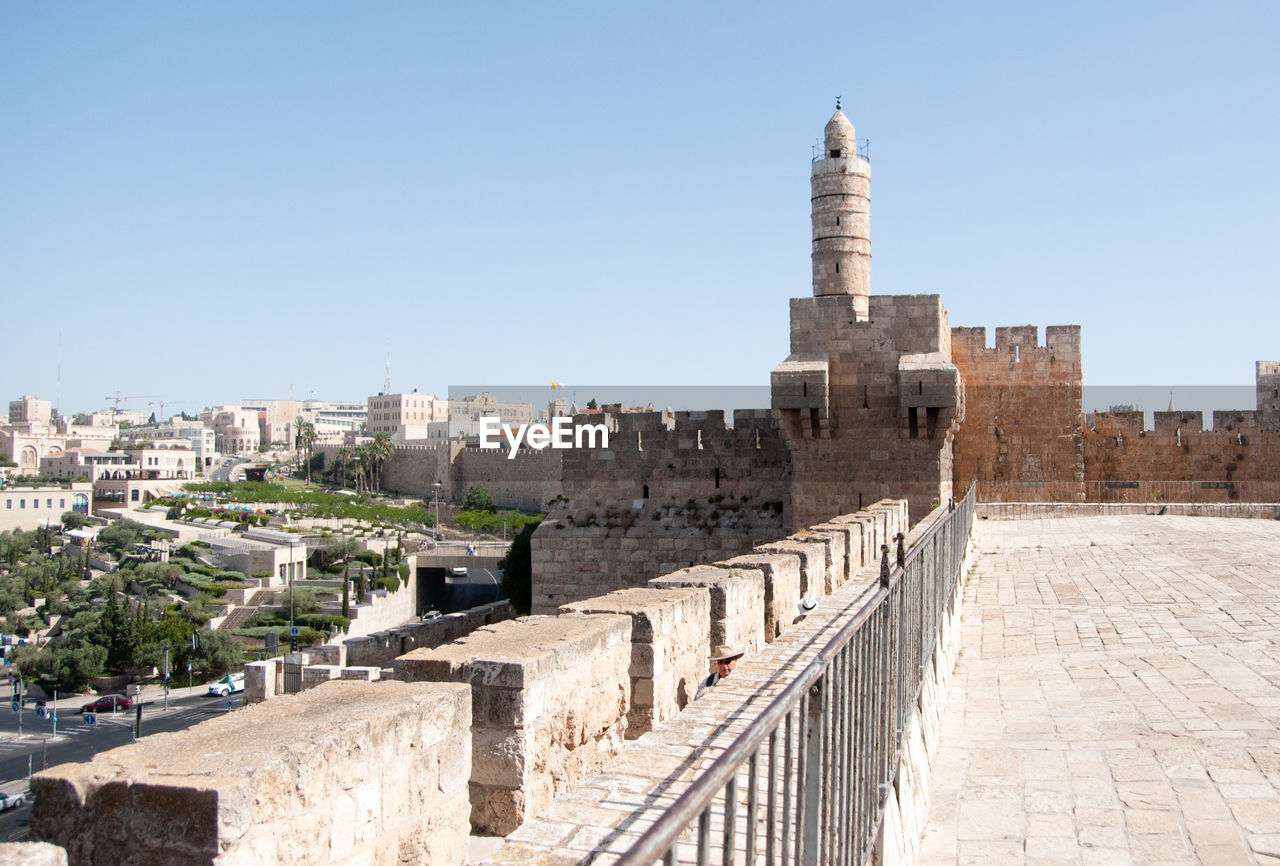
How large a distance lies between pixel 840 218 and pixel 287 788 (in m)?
17.1

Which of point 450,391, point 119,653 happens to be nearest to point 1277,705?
point 119,653

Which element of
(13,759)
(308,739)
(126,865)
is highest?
(308,739)

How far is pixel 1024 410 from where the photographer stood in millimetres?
16016

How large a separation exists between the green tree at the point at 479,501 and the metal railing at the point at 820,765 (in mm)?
54857

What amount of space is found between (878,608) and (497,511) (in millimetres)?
55840

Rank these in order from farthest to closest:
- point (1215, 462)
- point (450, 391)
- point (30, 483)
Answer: point (450, 391) < point (30, 483) < point (1215, 462)

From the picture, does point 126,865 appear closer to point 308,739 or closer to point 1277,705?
point 308,739

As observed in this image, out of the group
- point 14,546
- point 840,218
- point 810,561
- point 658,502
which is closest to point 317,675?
point 810,561

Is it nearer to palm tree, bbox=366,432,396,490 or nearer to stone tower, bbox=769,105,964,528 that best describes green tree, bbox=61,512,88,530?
palm tree, bbox=366,432,396,490

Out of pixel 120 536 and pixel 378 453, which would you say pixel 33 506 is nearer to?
pixel 120 536

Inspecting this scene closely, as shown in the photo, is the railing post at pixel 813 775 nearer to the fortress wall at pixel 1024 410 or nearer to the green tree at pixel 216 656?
the fortress wall at pixel 1024 410

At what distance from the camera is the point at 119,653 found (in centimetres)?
2988

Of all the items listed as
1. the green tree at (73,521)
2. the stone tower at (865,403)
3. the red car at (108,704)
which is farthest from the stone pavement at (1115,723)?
the green tree at (73,521)

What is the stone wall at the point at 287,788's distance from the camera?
5.52 feet
